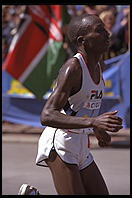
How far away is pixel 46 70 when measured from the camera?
9.65 meters

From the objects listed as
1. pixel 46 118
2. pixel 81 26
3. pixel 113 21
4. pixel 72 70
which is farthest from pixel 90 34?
pixel 113 21

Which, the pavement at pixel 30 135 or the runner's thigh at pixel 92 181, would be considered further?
the pavement at pixel 30 135

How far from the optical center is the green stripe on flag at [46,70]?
956 cm

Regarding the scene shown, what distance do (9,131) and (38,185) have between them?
3.81 metres

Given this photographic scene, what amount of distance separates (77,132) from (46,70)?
6175mm

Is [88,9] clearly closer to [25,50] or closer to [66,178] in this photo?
[25,50]

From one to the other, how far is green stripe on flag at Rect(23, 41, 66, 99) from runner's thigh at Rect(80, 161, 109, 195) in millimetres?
5927

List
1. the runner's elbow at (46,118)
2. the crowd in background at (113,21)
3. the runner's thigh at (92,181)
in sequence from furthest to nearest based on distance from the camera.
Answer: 1. the crowd in background at (113,21)
2. the runner's thigh at (92,181)
3. the runner's elbow at (46,118)

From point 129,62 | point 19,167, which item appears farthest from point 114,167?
point 129,62

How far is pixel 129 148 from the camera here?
8891 millimetres

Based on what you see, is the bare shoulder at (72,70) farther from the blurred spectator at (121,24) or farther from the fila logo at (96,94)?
the blurred spectator at (121,24)

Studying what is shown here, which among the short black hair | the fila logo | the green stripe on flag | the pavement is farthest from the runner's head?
the green stripe on flag

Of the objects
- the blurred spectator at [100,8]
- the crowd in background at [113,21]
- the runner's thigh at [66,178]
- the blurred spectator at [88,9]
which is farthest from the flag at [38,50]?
the runner's thigh at [66,178]

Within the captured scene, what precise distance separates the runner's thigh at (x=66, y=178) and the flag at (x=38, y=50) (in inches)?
241
